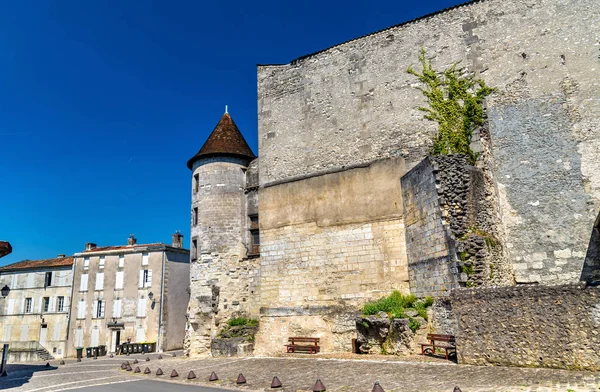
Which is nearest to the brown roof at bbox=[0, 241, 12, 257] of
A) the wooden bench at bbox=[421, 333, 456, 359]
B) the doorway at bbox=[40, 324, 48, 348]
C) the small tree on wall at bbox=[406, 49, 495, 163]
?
the wooden bench at bbox=[421, 333, 456, 359]

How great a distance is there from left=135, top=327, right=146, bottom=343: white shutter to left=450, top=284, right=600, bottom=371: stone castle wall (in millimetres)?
23157

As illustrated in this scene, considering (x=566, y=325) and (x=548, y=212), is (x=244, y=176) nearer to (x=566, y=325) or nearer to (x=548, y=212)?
(x=548, y=212)

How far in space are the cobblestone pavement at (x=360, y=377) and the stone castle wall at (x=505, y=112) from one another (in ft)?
17.9

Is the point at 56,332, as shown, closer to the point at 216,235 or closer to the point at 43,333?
the point at 43,333

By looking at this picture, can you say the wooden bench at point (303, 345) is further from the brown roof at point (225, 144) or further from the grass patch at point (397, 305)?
the brown roof at point (225, 144)

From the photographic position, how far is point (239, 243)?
17.6 metres

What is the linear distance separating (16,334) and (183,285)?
12431 millimetres

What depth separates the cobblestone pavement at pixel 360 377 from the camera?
6359 mm

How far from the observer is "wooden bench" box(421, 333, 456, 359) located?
9398mm

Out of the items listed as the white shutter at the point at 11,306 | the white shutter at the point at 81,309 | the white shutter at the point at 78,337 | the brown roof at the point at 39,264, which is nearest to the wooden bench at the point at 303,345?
the white shutter at the point at 78,337

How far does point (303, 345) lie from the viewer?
44.9 feet

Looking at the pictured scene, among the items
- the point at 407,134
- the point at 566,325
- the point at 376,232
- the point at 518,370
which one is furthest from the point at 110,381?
the point at 407,134

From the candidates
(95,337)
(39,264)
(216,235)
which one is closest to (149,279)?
(95,337)

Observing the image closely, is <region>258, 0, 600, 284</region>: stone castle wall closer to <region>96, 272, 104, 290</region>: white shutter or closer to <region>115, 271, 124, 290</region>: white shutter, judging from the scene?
<region>115, 271, 124, 290</region>: white shutter
